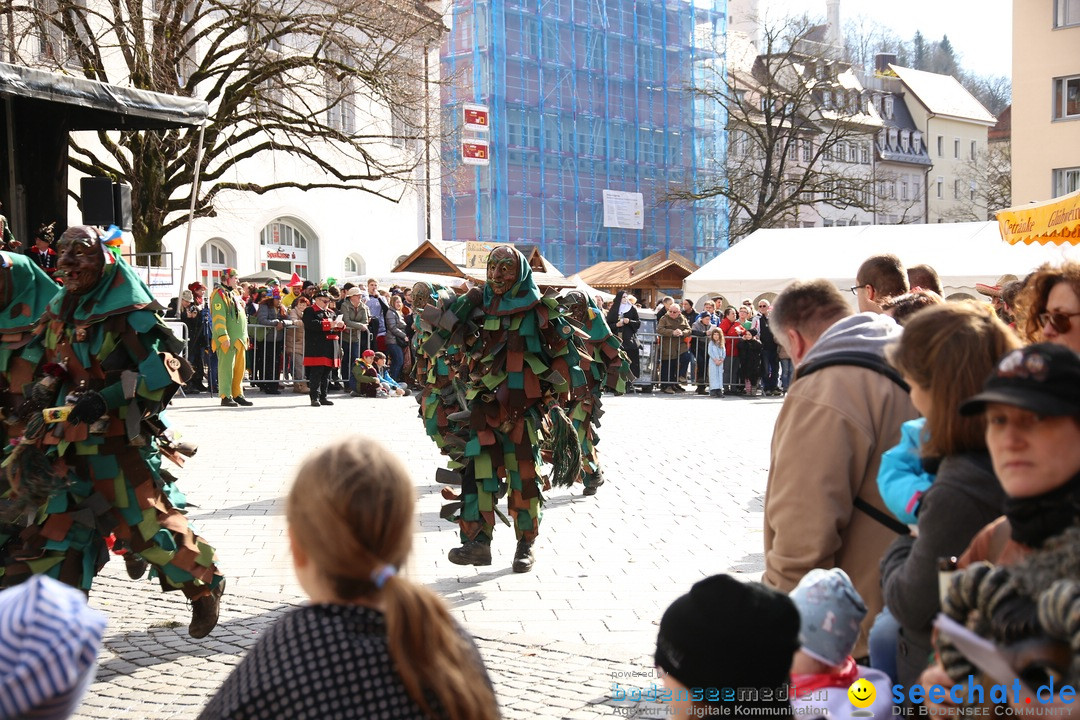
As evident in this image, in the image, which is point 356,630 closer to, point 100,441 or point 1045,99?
point 100,441

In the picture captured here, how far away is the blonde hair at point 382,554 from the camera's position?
223 centimetres

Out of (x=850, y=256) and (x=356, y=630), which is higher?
(x=850, y=256)

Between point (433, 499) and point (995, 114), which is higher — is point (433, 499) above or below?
below

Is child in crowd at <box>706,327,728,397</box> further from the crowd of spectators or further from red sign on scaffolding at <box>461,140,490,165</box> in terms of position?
red sign on scaffolding at <box>461,140,490,165</box>

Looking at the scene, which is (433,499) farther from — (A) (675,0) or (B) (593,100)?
(A) (675,0)

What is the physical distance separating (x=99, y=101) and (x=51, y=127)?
1.21m

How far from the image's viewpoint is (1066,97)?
4406cm

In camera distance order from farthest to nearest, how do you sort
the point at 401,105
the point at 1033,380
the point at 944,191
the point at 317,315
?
1. the point at 944,191
2. the point at 401,105
3. the point at 317,315
4. the point at 1033,380

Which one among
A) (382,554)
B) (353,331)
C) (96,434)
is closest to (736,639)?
(382,554)

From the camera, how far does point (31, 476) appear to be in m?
5.73

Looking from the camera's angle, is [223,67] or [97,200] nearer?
[97,200]

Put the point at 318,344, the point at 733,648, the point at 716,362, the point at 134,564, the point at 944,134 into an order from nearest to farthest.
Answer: the point at 733,648 → the point at 134,564 → the point at 318,344 → the point at 716,362 → the point at 944,134

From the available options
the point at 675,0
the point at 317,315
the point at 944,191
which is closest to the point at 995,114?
the point at 944,191

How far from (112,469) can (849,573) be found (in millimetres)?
3652
